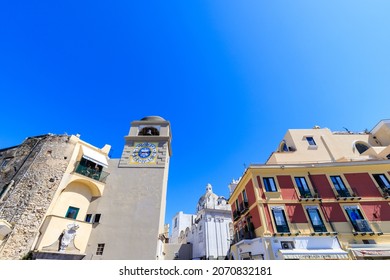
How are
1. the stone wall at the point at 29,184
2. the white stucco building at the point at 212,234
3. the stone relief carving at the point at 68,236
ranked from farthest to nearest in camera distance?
the white stucco building at the point at 212,234
the stone relief carving at the point at 68,236
the stone wall at the point at 29,184

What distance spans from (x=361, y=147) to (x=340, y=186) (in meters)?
9.75

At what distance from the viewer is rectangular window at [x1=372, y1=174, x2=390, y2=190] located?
16062 millimetres

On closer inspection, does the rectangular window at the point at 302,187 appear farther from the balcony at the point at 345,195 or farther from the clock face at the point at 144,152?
the clock face at the point at 144,152

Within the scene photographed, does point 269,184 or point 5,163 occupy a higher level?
point 5,163

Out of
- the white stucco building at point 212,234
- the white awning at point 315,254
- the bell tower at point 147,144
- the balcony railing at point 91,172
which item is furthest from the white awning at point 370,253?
the balcony railing at point 91,172

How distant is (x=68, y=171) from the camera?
15.3 metres

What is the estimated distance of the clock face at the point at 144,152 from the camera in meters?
19.2

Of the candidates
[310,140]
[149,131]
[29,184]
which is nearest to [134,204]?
[29,184]

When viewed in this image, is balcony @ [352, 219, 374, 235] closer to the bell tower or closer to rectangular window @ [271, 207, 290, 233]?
rectangular window @ [271, 207, 290, 233]

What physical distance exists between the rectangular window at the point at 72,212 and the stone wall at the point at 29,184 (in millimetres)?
1601

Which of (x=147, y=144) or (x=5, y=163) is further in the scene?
(x=147, y=144)

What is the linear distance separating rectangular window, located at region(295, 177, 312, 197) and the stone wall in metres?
21.8

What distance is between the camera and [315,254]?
1280 cm

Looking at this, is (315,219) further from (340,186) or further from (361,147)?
(361,147)
